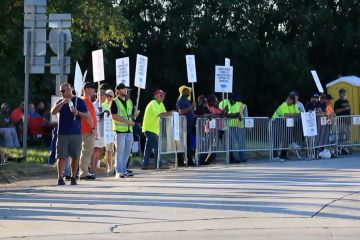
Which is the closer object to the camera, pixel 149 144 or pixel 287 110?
pixel 149 144

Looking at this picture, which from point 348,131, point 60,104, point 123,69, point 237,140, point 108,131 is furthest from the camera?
point 348,131

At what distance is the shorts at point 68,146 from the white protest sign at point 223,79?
792 cm

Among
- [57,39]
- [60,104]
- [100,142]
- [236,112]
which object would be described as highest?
[57,39]

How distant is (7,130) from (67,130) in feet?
39.3

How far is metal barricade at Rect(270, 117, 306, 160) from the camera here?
866 inches

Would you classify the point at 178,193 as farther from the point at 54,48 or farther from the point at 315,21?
the point at 315,21

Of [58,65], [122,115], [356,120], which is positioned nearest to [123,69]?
[58,65]

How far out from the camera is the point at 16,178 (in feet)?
55.3

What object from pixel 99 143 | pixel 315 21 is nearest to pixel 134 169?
pixel 99 143

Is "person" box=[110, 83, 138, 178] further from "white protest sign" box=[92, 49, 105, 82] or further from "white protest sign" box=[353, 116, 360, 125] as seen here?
"white protest sign" box=[353, 116, 360, 125]

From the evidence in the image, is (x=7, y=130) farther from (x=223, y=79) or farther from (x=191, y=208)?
(x=191, y=208)

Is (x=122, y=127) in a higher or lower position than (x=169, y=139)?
higher

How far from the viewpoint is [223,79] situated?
73.3ft

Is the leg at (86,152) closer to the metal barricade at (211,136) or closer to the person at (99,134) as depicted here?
the person at (99,134)
